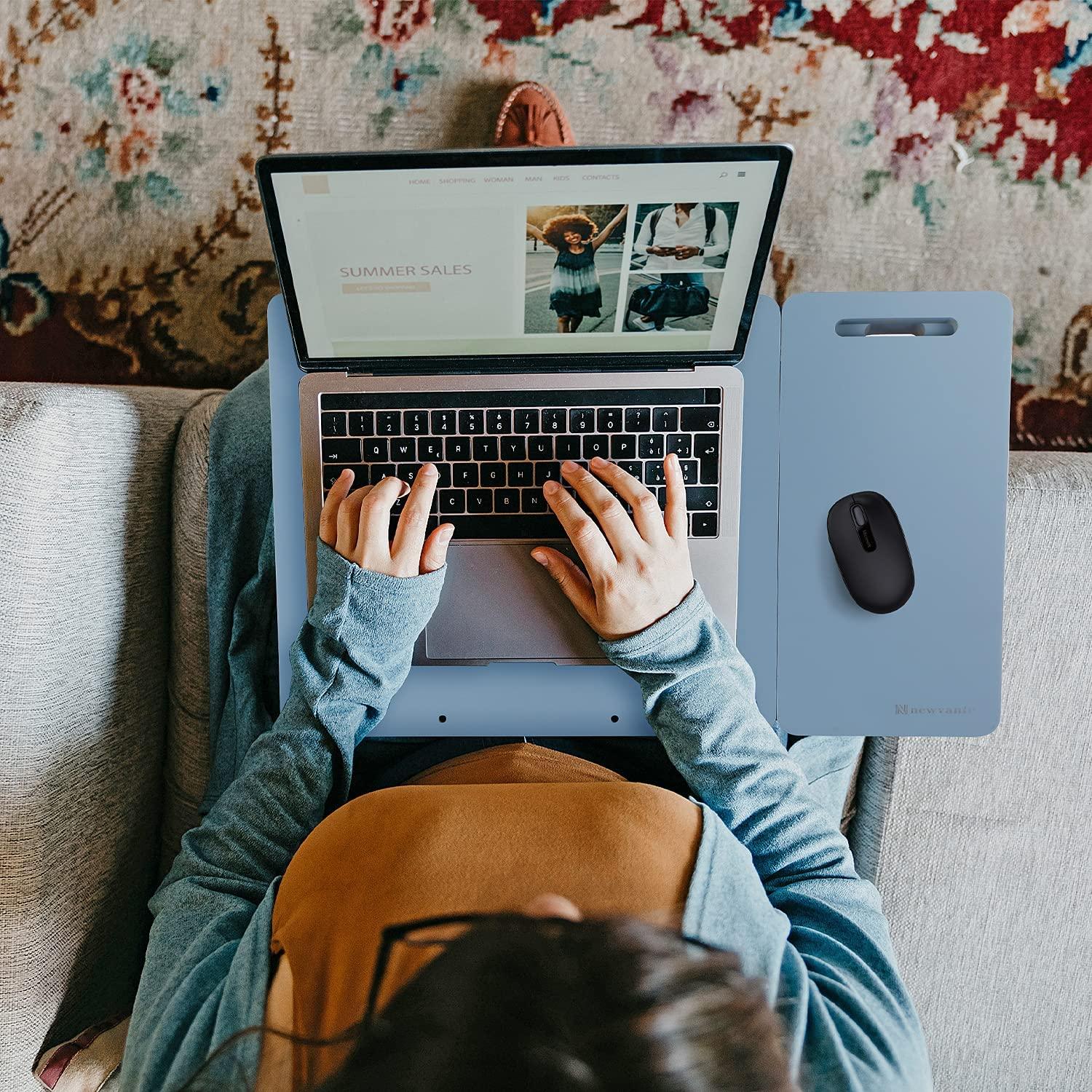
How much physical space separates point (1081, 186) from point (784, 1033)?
1058 millimetres

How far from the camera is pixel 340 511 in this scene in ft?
2.37

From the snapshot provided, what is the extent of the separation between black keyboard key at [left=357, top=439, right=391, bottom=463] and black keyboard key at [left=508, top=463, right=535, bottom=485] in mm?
109

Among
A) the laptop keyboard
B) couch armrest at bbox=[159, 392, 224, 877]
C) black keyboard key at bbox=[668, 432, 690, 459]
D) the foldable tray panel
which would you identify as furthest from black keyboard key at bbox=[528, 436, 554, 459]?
couch armrest at bbox=[159, 392, 224, 877]

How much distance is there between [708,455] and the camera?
28.9 inches

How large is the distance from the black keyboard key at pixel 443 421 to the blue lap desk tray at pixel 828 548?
0.13 m

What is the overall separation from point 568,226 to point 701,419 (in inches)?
7.8

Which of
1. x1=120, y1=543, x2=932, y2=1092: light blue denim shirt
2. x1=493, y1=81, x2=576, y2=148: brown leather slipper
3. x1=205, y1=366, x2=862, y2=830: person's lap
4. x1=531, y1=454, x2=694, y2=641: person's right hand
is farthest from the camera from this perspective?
x1=493, y1=81, x2=576, y2=148: brown leather slipper

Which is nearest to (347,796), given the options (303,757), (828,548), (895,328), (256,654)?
(303,757)

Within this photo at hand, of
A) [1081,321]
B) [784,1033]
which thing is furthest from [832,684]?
[1081,321]

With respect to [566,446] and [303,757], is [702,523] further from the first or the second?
[303,757]

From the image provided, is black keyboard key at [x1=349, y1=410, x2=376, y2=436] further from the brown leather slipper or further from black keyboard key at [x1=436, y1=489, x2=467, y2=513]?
the brown leather slipper

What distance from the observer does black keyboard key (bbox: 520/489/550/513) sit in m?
0.74

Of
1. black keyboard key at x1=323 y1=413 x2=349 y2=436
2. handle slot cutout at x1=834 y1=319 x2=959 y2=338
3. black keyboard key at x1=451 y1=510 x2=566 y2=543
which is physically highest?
handle slot cutout at x1=834 y1=319 x2=959 y2=338

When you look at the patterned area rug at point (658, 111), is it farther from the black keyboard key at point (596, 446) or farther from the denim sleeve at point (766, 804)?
the denim sleeve at point (766, 804)
